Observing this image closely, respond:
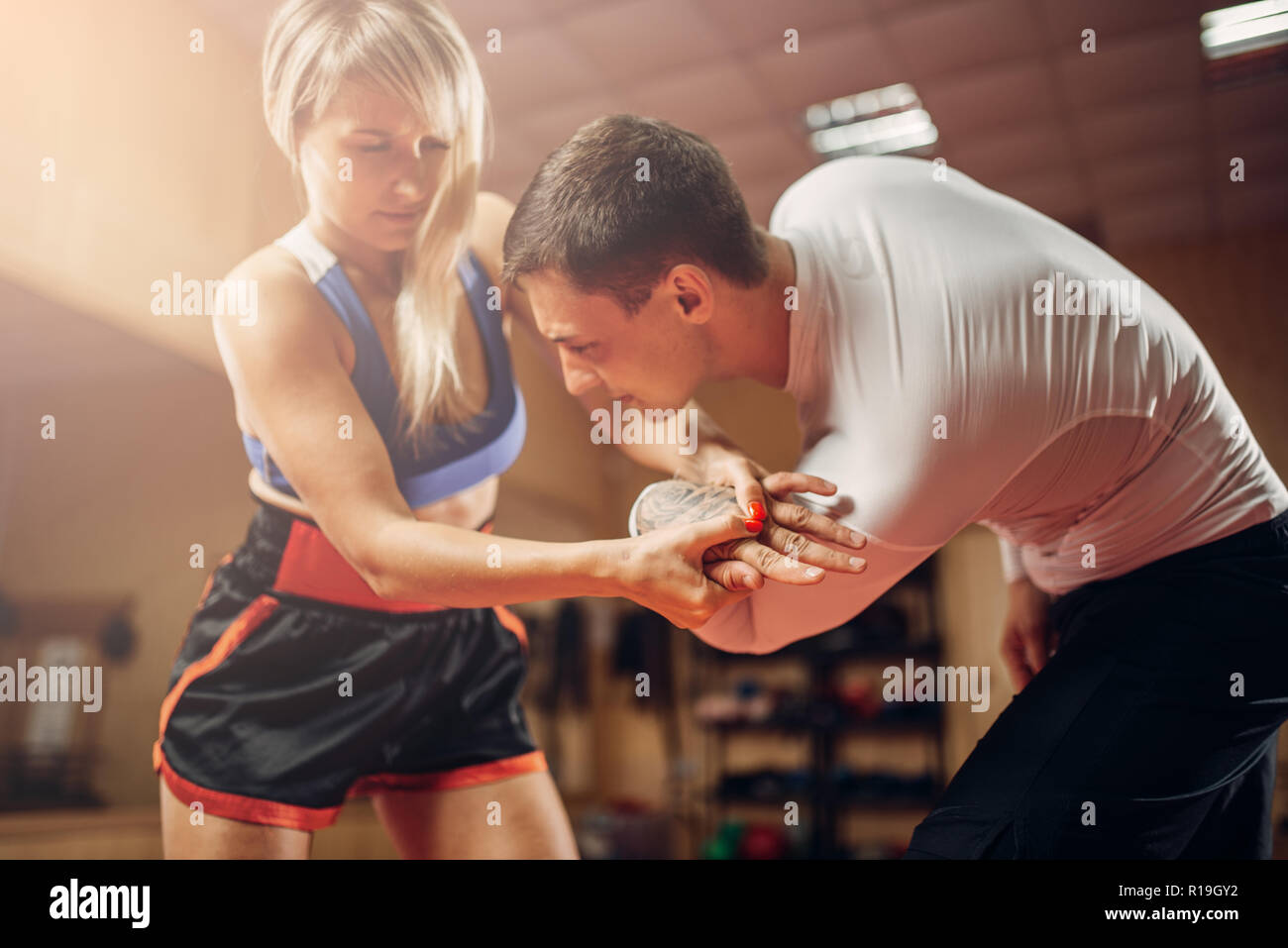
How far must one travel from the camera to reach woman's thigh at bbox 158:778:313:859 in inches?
53.6

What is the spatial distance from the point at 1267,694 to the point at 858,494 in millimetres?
623

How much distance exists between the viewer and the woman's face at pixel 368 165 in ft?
4.78

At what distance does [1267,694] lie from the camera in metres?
1.20

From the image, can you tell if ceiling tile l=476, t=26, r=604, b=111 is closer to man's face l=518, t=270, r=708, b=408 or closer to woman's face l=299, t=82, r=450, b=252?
woman's face l=299, t=82, r=450, b=252

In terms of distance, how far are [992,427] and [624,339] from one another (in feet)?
1.75

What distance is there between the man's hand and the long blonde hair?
18.0 inches

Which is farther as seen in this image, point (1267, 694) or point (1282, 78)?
point (1282, 78)

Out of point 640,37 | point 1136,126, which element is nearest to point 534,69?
point 640,37

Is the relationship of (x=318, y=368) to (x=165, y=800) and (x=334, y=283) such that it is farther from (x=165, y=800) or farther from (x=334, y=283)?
(x=165, y=800)

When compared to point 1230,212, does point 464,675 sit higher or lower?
lower

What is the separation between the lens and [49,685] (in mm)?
1509
